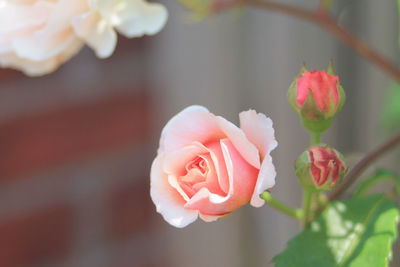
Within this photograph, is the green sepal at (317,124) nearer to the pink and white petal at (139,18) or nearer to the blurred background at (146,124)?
the pink and white petal at (139,18)

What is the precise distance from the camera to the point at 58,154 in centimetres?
86

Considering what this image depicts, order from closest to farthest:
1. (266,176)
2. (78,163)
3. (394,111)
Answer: (266,176) → (394,111) → (78,163)

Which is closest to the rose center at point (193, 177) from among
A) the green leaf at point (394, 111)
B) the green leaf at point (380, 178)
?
the green leaf at point (380, 178)

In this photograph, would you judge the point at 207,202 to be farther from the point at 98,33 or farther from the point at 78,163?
the point at 78,163

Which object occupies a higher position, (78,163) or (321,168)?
(321,168)

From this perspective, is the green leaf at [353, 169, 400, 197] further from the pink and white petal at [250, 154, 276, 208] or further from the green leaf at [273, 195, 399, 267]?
the pink and white petal at [250, 154, 276, 208]

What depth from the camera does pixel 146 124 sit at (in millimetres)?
947

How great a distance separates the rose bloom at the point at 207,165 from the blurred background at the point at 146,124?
21.7 inches

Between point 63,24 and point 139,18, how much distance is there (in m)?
0.04

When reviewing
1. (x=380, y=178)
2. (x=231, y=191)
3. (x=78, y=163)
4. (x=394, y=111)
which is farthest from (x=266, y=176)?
(x=78, y=163)

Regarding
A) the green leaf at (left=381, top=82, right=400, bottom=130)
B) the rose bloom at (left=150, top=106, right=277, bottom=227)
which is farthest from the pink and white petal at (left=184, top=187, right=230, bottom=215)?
the green leaf at (left=381, top=82, right=400, bottom=130)

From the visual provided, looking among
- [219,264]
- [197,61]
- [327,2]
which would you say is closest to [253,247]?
[219,264]

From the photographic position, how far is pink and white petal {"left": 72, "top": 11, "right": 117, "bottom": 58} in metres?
0.31

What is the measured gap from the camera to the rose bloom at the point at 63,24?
1.02 feet
